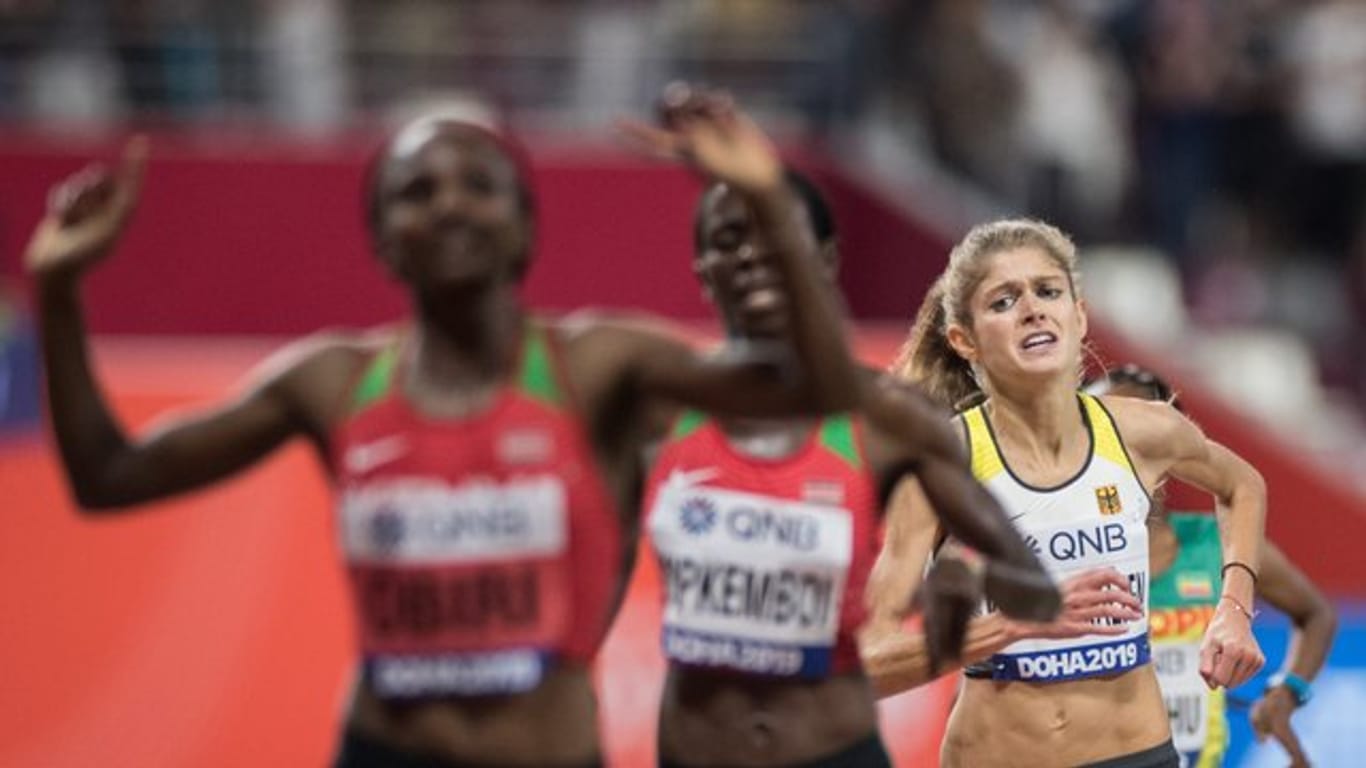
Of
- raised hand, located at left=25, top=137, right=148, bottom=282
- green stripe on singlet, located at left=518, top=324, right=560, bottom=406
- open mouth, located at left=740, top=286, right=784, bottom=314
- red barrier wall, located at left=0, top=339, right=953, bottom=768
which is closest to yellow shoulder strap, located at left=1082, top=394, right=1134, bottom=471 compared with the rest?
open mouth, located at left=740, top=286, right=784, bottom=314

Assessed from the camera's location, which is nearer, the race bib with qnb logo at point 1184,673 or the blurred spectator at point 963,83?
the race bib with qnb logo at point 1184,673

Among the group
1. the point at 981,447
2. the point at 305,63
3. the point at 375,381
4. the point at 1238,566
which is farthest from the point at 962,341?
the point at 305,63

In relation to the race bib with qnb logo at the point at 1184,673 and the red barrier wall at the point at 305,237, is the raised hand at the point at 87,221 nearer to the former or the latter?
the race bib with qnb logo at the point at 1184,673

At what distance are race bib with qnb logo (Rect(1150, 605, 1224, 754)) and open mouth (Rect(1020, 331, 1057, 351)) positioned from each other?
1.15 meters

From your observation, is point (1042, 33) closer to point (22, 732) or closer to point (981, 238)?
point (22, 732)

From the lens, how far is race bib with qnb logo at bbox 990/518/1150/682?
5.59 m

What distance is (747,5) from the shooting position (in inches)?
591

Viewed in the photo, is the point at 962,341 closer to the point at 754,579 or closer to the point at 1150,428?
the point at 1150,428

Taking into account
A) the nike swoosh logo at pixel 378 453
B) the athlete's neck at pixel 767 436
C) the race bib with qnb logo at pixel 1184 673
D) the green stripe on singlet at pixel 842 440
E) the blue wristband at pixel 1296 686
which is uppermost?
the nike swoosh logo at pixel 378 453

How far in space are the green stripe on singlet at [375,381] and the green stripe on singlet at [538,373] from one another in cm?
21

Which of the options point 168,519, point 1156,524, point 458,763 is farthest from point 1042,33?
point 458,763

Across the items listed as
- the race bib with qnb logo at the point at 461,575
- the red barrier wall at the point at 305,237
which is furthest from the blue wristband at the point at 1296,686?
the red barrier wall at the point at 305,237

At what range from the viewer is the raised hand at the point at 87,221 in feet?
13.8

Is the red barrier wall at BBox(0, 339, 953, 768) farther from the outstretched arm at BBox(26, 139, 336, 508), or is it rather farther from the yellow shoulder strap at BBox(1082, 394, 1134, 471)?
the outstretched arm at BBox(26, 139, 336, 508)
